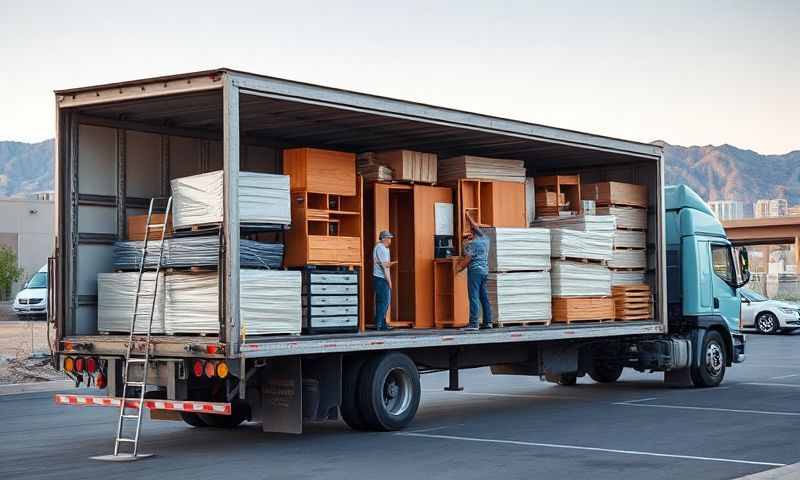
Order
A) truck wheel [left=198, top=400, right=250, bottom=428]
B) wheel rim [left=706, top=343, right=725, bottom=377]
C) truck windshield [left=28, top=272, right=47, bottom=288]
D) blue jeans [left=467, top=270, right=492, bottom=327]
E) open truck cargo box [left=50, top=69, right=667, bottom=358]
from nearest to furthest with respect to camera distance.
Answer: open truck cargo box [left=50, top=69, right=667, bottom=358]
truck wheel [left=198, top=400, right=250, bottom=428]
blue jeans [left=467, top=270, right=492, bottom=327]
wheel rim [left=706, top=343, right=725, bottom=377]
truck windshield [left=28, top=272, right=47, bottom=288]

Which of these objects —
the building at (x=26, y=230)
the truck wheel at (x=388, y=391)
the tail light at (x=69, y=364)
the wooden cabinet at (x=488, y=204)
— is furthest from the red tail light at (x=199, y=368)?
the building at (x=26, y=230)

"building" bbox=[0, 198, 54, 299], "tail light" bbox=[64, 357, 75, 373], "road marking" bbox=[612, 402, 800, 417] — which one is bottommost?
"road marking" bbox=[612, 402, 800, 417]

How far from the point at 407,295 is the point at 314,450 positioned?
451 cm

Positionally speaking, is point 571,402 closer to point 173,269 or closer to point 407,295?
point 407,295

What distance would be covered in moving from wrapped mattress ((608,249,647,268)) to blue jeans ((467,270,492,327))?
10.7 feet

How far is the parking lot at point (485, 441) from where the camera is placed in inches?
413

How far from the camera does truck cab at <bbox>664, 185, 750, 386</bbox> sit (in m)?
18.7

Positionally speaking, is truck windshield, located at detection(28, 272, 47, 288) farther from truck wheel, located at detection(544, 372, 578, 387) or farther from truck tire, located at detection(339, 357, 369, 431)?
truck tire, located at detection(339, 357, 369, 431)

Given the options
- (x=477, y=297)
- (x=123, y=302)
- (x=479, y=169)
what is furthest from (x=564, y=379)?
(x=123, y=302)

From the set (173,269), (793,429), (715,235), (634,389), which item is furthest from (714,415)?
(173,269)

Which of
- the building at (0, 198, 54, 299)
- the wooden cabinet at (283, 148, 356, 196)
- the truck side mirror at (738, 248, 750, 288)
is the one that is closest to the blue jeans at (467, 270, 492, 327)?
the wooden cabinet at (283, 148, 356, 196)

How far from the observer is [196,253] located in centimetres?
1184

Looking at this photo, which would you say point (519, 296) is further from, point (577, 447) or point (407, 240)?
point (577, 447)

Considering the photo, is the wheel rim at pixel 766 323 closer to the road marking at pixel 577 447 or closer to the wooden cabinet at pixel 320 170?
the wooden cabinet at pixel 320 170
